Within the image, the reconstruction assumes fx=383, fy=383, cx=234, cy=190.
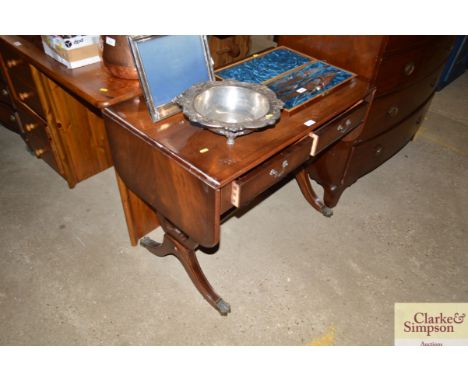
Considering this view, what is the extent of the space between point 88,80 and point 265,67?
85cm

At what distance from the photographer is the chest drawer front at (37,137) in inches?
96.4

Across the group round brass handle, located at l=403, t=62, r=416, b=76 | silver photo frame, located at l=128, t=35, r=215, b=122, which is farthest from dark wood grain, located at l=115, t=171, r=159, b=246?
round brass handle, located at l=403, t=62, r=416, b=76

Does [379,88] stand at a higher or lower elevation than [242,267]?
higher

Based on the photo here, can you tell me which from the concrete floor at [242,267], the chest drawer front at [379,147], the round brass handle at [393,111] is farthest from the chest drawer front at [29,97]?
the round brass handle at [393,111]

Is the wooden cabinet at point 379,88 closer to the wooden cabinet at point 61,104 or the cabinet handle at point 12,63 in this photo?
the wooden cabinet at point 61,104

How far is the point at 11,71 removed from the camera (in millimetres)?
2352

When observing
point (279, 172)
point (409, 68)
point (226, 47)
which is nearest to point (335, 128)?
point (279, 172)

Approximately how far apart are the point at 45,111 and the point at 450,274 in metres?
2.53

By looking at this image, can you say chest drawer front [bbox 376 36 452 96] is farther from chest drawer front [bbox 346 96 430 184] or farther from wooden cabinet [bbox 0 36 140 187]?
wooden cabinet [bbox 0 36 140 187]

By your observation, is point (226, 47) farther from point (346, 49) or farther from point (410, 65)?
point (410, 65)

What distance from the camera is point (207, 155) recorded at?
4.54ft

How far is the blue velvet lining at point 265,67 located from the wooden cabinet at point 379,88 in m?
0.12

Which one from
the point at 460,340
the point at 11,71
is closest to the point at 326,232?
the point at 460,340
